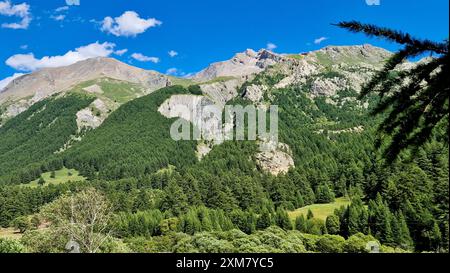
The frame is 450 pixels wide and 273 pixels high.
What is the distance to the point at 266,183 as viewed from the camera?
172 m

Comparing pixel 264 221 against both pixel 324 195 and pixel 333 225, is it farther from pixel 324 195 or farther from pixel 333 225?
pixel 324 195

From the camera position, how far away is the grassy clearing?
412 feet

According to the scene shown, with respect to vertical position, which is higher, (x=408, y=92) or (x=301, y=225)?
(x=408, y=92)

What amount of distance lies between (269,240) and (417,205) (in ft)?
146

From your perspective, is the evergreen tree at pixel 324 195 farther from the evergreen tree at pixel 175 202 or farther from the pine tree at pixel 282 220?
the evergreen tree at pixel 175 202

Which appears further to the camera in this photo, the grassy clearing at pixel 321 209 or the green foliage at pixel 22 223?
the green foliage at pixel 22 223

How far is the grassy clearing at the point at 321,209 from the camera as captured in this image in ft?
412

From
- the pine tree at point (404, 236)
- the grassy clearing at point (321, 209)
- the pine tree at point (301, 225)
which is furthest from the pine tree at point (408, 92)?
the grassy clearing at point (321, 209)

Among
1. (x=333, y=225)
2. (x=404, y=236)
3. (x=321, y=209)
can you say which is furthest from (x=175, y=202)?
(x=404, y=236)

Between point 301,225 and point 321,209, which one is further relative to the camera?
point 321,209

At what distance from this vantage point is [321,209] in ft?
440

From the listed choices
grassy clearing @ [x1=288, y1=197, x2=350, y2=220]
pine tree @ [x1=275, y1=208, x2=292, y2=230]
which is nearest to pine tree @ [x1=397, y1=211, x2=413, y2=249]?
pine tree @ [x1=275, y1=208, x2=292, y2=230]
